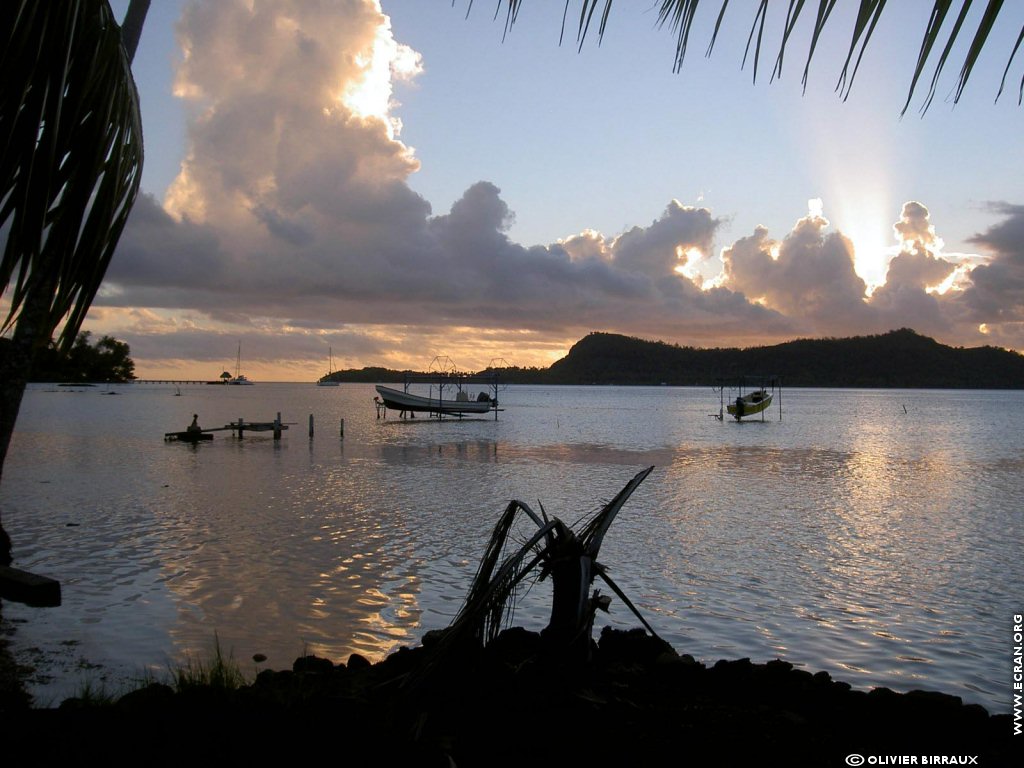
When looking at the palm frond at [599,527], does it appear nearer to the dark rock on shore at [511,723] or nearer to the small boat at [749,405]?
the dark rock on shore at [511,723]

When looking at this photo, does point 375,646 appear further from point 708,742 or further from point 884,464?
point 884,464

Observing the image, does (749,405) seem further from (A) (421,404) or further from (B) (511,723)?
(B) (511,723)

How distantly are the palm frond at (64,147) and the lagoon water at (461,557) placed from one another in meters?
4.13

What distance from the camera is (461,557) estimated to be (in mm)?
12000

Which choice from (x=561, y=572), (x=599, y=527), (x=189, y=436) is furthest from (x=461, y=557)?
(x=189, y=436)

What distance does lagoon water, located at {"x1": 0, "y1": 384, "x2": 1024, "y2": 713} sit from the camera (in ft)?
25.3

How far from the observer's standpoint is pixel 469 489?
2105 centimetres

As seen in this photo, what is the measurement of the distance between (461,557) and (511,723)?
7826 millimetres

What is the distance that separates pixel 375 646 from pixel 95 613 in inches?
127

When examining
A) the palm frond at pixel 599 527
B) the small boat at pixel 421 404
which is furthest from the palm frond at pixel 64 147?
the small boat at pixel 421 404

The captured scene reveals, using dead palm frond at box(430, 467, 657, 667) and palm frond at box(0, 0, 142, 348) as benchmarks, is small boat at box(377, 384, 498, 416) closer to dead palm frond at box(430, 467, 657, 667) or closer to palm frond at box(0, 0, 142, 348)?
dead palm frond at box(430, 467, 657, 667)

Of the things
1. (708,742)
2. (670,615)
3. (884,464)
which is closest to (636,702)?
(708,742)

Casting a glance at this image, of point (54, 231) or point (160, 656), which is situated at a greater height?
point (54, 231)

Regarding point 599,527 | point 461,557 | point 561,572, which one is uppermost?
point 599,527
